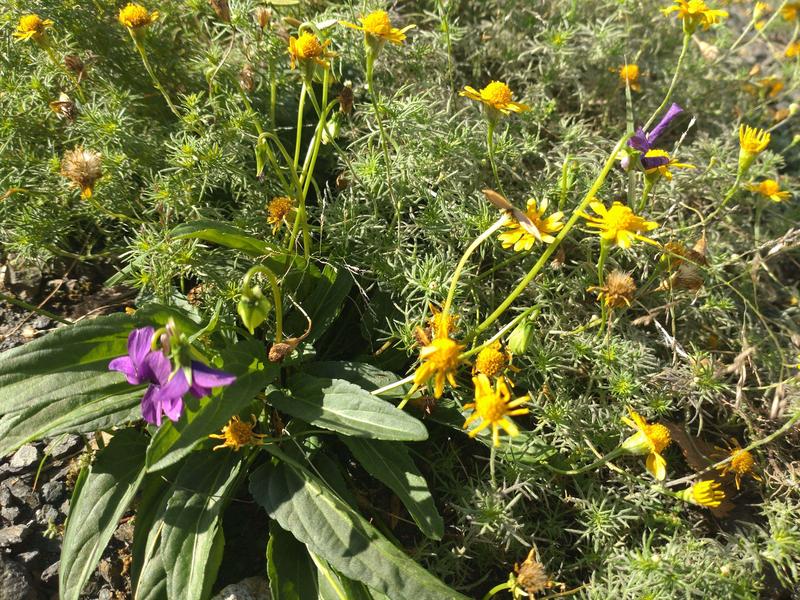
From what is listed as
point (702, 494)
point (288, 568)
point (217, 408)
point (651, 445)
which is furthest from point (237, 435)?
point (702, 494)

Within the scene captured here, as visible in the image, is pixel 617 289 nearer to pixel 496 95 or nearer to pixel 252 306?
pixel 496 95

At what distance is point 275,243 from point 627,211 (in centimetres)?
99

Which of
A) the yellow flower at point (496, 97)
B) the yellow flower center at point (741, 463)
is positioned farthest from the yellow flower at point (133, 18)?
the yellow flower center at point (741, 463)

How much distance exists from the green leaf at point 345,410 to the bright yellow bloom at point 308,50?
32.6 inches

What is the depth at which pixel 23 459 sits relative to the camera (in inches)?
73.7

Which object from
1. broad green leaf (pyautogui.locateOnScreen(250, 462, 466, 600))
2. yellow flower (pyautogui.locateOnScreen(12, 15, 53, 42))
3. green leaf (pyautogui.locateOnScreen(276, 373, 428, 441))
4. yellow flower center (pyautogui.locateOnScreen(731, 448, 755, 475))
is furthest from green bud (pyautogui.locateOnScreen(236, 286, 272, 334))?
yellow flower center (pyautogui.locateOnScreen(731, 448, 755, 475))

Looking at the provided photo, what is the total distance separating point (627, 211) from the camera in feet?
5.20

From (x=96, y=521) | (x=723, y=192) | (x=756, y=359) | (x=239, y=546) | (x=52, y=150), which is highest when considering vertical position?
(x=52, y=150)

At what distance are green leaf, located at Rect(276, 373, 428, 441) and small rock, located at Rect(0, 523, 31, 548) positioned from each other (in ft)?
2.49

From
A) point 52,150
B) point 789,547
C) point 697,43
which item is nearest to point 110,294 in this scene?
point 52,150

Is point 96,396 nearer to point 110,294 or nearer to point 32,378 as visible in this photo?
point 32,378

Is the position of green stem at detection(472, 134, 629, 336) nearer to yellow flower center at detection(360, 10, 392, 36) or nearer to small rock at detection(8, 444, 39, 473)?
yellow flower center at detection(360, 10, 392, 36)

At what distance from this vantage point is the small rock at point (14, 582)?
1.63 metres

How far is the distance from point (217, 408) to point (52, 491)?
2.42ft
